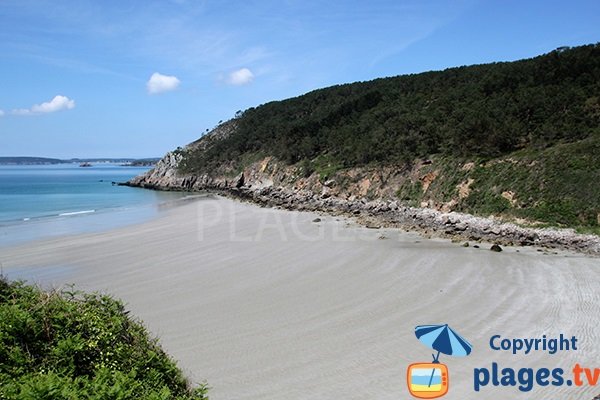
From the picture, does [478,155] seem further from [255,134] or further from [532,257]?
[255,134]

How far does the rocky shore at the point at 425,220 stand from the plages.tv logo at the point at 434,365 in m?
13.0

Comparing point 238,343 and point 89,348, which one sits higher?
point 89,348

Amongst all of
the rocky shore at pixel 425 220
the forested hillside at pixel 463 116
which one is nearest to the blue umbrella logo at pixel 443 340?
the rocky shore at pixel 425 220

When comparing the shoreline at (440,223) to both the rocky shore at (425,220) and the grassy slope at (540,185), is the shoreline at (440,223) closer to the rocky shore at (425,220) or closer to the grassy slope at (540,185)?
the rocky shore at (425,220)

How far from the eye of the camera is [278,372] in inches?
360

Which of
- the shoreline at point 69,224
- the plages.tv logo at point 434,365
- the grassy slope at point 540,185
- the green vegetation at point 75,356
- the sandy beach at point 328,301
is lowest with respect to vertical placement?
the plages.tv logo at point 434,365

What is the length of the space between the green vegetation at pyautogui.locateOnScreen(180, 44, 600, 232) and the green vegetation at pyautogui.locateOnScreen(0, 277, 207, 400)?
23.2 m

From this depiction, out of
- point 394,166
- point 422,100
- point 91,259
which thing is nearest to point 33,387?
point 91,259

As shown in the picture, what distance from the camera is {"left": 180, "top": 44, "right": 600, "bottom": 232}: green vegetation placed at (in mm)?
25266

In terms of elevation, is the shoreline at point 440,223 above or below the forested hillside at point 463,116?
below

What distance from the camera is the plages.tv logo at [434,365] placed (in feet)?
28.2

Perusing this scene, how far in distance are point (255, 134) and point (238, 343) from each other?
69.6 m

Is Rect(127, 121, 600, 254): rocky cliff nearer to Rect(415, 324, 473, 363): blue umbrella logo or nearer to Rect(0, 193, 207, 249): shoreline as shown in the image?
Rect(415, 324, 473, 363): blue umbrella logo

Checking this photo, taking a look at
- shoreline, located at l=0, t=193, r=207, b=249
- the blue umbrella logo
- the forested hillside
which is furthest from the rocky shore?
shoreline, located at l=0, t=193, r=207, b=249
